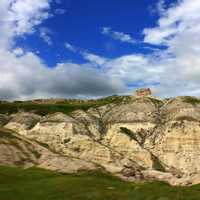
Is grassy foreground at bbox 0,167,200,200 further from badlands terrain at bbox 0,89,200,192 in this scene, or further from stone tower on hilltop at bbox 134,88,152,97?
stone tower on hilltop at bbox 134,88,152,97

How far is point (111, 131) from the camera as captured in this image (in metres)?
146

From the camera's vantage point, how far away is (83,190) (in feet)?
189

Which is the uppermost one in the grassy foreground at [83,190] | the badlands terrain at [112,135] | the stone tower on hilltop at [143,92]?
the stone tower on hilltop at [143,92]

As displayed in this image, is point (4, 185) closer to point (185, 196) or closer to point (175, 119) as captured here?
point (185, 196)

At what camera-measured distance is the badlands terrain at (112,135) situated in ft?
406

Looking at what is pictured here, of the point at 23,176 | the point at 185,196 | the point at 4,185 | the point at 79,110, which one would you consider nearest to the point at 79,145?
the point at 79,110

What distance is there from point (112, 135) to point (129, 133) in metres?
5.77

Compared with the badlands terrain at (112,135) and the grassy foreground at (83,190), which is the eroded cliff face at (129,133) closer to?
the badlands terrain at (112,135)

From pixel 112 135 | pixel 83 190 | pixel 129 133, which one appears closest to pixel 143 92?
pixel 129 133

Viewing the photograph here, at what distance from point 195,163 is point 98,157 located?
95.7 ft

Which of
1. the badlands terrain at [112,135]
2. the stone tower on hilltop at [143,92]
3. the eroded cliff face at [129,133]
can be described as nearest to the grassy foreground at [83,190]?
the badlands terrain at [112,135]

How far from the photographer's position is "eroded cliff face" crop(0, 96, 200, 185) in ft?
434

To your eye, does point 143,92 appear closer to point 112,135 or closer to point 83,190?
point 112,135

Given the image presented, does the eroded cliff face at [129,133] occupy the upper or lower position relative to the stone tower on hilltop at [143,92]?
lower
